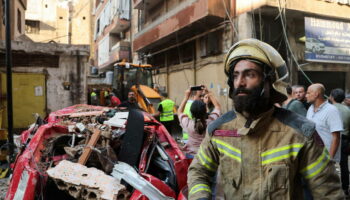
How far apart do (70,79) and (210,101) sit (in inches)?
307

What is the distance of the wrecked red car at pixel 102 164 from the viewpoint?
2.71m

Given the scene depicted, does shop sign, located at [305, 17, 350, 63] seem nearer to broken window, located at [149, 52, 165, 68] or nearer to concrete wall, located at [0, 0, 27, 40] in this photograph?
broken window, located at [149, 52, 165, 68]

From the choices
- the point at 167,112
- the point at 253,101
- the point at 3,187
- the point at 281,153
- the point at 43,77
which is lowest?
the point at 3,187

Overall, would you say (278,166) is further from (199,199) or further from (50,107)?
(50,107)

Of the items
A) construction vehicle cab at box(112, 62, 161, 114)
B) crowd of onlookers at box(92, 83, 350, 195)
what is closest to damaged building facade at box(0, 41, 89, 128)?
construction vehicle cab at box(112, 62, 161, 114)

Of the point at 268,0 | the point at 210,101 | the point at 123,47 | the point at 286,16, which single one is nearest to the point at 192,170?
the point at 210,101

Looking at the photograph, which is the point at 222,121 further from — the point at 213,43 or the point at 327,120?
the point at 213,43

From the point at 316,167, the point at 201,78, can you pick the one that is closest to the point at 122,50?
the point at 201,78

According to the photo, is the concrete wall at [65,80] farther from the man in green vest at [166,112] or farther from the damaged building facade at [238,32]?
the man in green vest at [166,112]

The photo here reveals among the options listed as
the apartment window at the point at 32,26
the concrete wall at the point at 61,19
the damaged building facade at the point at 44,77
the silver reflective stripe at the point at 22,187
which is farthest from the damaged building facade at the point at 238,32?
the apartment window at the point at 32,26

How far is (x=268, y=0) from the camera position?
9.47 metres

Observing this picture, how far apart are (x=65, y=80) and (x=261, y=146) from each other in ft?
32.8

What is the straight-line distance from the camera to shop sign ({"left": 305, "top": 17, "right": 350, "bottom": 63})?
9125 millimetres

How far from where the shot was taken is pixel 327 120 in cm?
359
